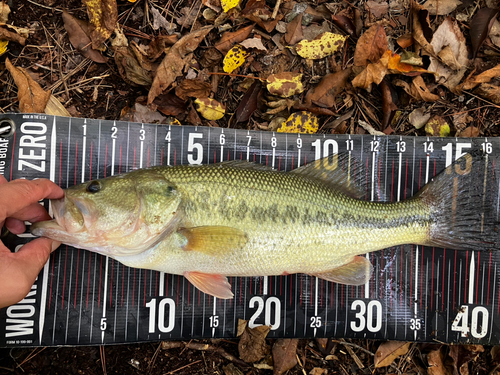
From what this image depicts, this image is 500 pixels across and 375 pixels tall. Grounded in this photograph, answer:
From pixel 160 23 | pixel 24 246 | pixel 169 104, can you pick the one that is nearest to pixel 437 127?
pixel 169 104

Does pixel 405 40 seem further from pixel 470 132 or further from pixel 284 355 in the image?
pixel 284 355

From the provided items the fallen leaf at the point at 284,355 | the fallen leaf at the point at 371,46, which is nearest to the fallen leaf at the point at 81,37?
the fallen leaf at the point at 371,46

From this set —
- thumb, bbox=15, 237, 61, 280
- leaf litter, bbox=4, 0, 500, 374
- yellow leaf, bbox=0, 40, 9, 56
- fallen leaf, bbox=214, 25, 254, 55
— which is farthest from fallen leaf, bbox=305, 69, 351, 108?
yellow leaf, bbox=0, 40, 9, 56

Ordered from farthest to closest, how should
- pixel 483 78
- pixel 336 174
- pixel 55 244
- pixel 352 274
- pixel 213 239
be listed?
pixel 483 78 < pixel 336 174 < pixel 352 274 < pixel 55 244 < pixel 213 239

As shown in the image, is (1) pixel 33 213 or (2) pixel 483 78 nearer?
(1) pixel 33 213

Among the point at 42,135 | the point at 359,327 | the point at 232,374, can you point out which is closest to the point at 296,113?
the point at 359,327

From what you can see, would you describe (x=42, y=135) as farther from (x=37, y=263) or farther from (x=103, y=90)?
(x=37, y=263)
